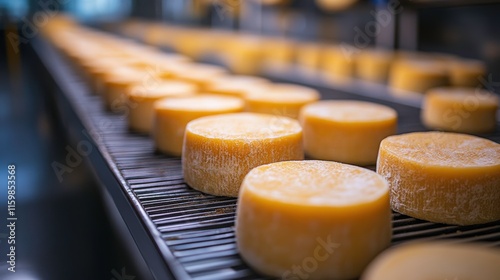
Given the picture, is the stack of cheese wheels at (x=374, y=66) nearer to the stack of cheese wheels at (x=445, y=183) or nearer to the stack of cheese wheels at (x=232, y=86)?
the stack of cheese wheels at (x=232, y=86)

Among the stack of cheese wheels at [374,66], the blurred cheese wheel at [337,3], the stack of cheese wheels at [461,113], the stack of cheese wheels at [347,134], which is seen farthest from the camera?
the blurred cheese wheel at [337,3]

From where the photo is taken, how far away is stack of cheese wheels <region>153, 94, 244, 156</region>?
1685 millimetres

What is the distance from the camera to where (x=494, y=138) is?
176 centimetres

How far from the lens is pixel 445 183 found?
1095mm

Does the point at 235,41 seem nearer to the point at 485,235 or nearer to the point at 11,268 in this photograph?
the point at 11,268

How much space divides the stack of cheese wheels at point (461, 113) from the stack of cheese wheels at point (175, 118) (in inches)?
29.1

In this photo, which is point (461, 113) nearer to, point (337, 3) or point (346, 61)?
point (346, 61)

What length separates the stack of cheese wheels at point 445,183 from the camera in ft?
3.57

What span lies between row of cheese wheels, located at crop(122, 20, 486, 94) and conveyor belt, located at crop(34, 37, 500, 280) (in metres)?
0.70

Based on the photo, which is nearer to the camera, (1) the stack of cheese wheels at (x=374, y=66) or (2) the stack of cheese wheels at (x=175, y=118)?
(2) the stack of cheese wheels at (x=175, y=118)

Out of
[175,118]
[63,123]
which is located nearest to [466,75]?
[175,118]

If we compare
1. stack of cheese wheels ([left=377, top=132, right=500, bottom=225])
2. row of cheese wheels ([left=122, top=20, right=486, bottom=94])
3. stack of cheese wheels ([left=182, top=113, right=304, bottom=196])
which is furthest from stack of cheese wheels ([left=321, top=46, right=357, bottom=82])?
stack of cheese wheels ([left=377, top=132, right=500, bottom=225])

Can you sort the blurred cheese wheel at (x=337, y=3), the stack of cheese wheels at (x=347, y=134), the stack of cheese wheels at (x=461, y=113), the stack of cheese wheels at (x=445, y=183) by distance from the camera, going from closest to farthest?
the stack of cheese wheels at (x=445, y=183) < the stack of cheese wheels at (x=347, y=134) < the stack of cheese wheels at (x=461, y=113) < the blurred cheese wheel at (x=337, y=3)

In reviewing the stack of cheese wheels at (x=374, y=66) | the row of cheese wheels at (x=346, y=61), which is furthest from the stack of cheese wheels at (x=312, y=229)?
the stack of cheese wheels at (x=374, y=66)
